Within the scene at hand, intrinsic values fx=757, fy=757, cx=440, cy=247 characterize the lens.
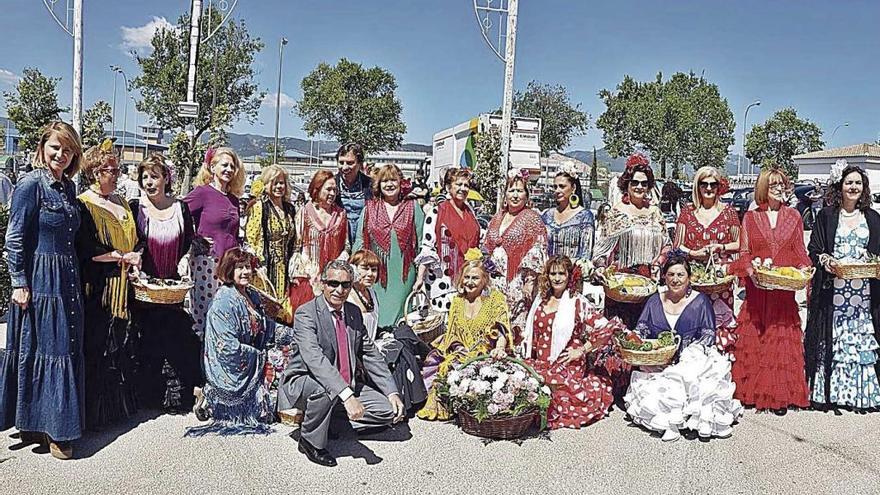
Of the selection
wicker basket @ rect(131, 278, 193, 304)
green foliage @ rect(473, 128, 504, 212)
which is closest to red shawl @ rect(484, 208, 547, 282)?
wicker basket @ rect(131, 278, 193, 304)

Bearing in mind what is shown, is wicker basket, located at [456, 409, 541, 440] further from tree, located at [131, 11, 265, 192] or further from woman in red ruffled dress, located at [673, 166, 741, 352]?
tree, located at [131, 11, 265, 192]

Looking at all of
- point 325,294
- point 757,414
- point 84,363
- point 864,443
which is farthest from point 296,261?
point 864,443

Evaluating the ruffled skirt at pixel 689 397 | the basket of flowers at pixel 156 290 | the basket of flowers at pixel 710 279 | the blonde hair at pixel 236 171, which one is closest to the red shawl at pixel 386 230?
the blonde hair at pixel 236 171

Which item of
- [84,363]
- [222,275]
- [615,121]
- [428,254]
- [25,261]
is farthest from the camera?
[615,121]

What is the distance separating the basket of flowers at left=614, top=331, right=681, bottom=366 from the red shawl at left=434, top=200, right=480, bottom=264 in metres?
1.55

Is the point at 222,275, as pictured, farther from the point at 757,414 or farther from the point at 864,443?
the point at 864,443

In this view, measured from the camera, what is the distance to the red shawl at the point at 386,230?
5.71 metres

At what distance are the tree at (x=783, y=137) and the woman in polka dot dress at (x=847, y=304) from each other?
1608 inches

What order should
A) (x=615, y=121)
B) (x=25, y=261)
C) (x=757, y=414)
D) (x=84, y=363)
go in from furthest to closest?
(x=615, y=121) → (x=757, y=414) → (x=84, y=363) → (x=25, y=261)

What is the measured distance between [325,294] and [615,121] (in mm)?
47646

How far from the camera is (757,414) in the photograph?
5207mm

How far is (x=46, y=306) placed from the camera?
3.98m

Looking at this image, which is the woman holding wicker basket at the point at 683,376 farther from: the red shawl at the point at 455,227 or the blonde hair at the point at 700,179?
the red shawl at the point at 455,227

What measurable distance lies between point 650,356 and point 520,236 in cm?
150
